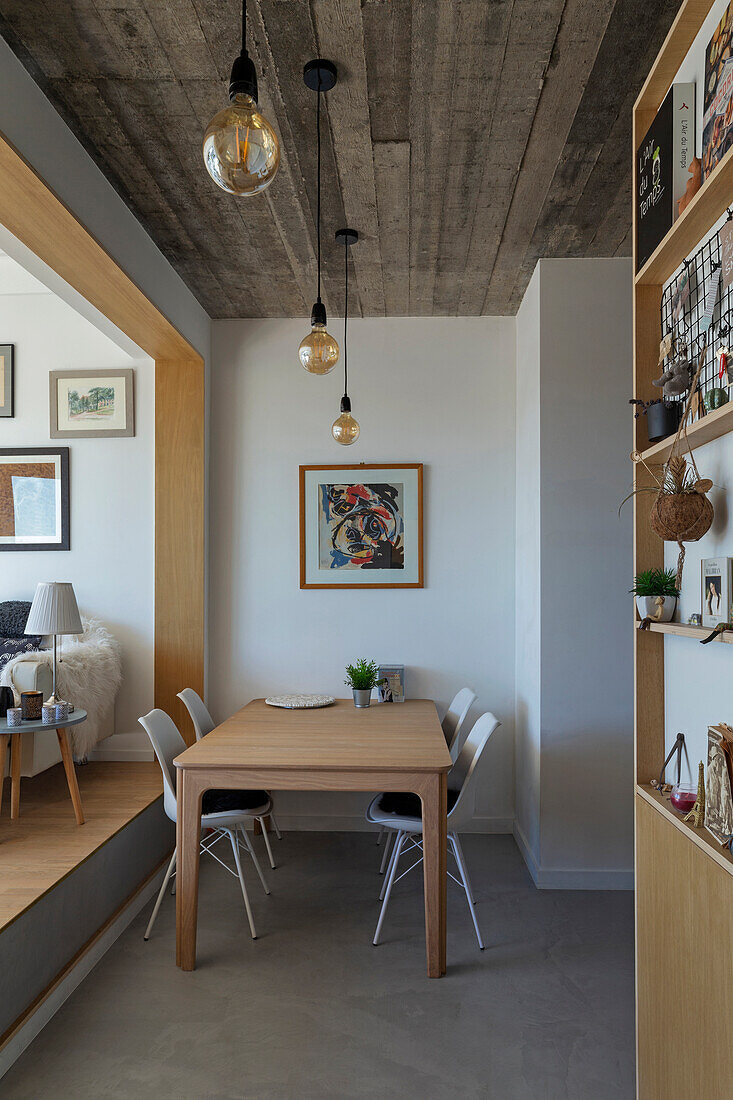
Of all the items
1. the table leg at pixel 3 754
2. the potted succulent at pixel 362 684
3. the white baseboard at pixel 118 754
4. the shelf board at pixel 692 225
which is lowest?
the white baseboard at pixel 118 754

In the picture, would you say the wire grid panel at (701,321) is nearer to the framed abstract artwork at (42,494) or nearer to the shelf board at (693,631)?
the shelf board at (693,631)

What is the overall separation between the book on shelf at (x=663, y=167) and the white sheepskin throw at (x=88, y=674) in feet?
10.5

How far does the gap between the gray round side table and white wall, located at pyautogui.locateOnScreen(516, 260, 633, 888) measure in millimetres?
2126

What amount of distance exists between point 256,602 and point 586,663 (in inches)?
75.5

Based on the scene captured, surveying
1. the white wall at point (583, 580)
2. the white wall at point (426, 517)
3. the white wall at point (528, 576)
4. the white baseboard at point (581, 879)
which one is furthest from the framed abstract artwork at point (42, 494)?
the white baseboard at point (581, 879)

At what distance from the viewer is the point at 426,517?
14.9ft

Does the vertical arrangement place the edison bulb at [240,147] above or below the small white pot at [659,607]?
above

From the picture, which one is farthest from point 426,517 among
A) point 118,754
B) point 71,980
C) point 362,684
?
point 71,980

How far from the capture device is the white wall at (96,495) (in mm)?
4609

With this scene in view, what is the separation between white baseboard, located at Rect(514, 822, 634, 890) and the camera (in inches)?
145

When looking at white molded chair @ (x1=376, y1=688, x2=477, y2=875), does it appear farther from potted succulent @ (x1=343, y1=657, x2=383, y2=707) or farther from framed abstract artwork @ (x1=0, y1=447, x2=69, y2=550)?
framed abstract artwork @ (x1=0, y1=447, x2=69, y2=550)

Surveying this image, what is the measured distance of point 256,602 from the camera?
4598 mm

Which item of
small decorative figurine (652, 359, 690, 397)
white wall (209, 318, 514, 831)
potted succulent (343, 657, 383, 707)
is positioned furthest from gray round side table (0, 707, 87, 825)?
small decorative figurine (652, 359, 690, 397)

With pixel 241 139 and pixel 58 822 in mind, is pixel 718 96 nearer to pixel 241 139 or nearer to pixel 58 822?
pixel 241 139
